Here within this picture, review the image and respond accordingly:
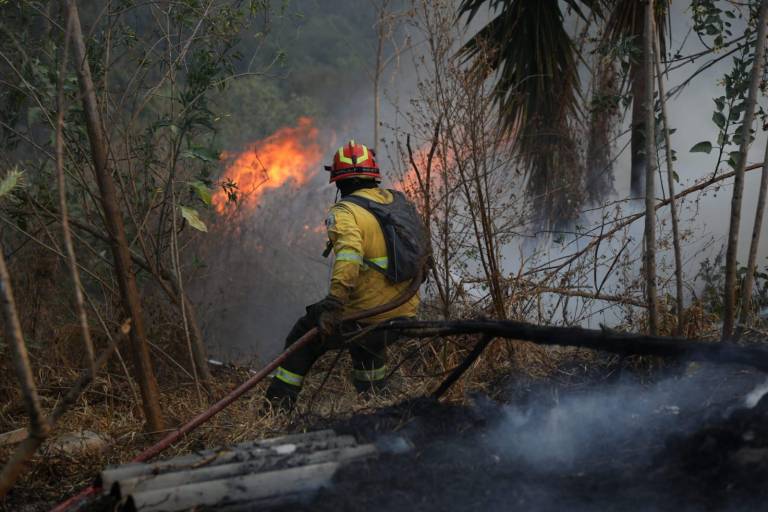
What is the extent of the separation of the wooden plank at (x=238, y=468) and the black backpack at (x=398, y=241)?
2.33 meters

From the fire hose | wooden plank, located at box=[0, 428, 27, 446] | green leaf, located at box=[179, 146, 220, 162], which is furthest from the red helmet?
wooden plank, located at box=[0, 428, 27, 446]

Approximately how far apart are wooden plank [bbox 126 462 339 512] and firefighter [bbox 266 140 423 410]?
1.95 m

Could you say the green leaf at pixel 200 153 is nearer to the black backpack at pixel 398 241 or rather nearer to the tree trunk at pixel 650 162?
the black backpack at pixel 398 241

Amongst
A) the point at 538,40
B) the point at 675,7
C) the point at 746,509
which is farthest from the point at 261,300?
the point at 746,509

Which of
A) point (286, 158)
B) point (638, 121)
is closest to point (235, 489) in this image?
point (638, 121)

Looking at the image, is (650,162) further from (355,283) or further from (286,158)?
(286,158)

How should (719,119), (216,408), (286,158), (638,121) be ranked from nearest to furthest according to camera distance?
(216,408) < (719,119) < (638,121) < (286,158)

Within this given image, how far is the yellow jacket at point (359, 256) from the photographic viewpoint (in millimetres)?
4605

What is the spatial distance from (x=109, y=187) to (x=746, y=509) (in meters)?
3.20

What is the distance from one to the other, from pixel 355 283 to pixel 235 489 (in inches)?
95.4

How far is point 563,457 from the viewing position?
2.60 metres

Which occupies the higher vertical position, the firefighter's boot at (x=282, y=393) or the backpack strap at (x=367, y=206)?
the backpack strap at (x=367, y=206)

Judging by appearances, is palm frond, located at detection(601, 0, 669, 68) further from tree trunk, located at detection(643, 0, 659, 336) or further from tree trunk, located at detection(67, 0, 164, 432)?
tree trunk, located at detection(67, 0, 164, 432)

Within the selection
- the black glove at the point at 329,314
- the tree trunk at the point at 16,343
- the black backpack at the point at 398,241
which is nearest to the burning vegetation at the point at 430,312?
the tree trunk at the point at 16,343
